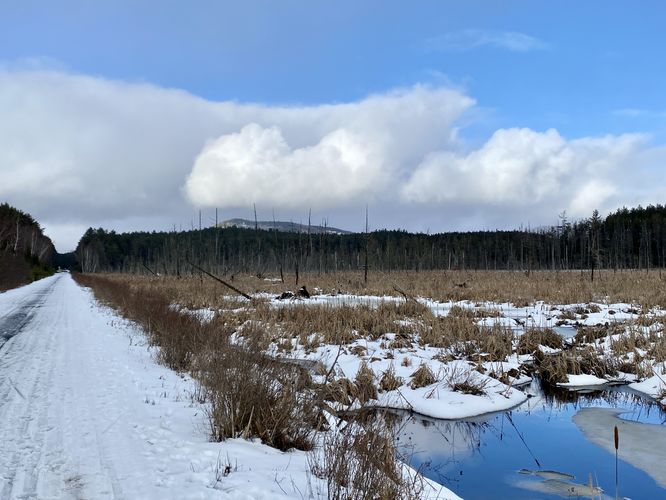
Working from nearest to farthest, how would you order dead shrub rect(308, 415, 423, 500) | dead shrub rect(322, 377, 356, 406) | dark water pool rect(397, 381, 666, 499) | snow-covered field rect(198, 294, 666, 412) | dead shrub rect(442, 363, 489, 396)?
dead shrub rect(308, 415, 423, 500), dark water pool rect(397, 381, 666, 499), dead shrub rect(322, 377, 356, 406), snow-covered field rect(198, 294, 666, 412), dead shrub rect(442, 363, 489, 396)

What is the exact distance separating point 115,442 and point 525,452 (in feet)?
16.1

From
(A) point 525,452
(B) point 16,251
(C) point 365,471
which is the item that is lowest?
(A) point 525,452

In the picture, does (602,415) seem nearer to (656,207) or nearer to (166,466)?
(166,466)

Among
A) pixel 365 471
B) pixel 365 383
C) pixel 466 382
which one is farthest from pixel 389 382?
pixel 365 471

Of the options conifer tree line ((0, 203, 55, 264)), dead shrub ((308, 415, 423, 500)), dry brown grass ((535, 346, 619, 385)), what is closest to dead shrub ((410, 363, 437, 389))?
dry brown grass ((535, 346, 619, 385))

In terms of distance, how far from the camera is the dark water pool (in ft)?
17.2

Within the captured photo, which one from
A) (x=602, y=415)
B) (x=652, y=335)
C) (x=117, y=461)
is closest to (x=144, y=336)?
(x=117, y=461)

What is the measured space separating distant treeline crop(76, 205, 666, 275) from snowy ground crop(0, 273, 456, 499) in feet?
138

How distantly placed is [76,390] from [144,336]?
6.18 meters

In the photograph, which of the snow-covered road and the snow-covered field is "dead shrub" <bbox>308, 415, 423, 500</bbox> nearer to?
the snow-covered road

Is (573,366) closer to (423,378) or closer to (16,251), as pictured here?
(423,378)

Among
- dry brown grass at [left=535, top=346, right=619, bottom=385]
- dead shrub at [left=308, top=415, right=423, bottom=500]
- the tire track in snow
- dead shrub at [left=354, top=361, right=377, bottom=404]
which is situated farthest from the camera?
dry brown grass at [left=535, top=346, right=619, bottom=385]

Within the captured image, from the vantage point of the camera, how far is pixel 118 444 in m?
5.07

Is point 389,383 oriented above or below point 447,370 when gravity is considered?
below
